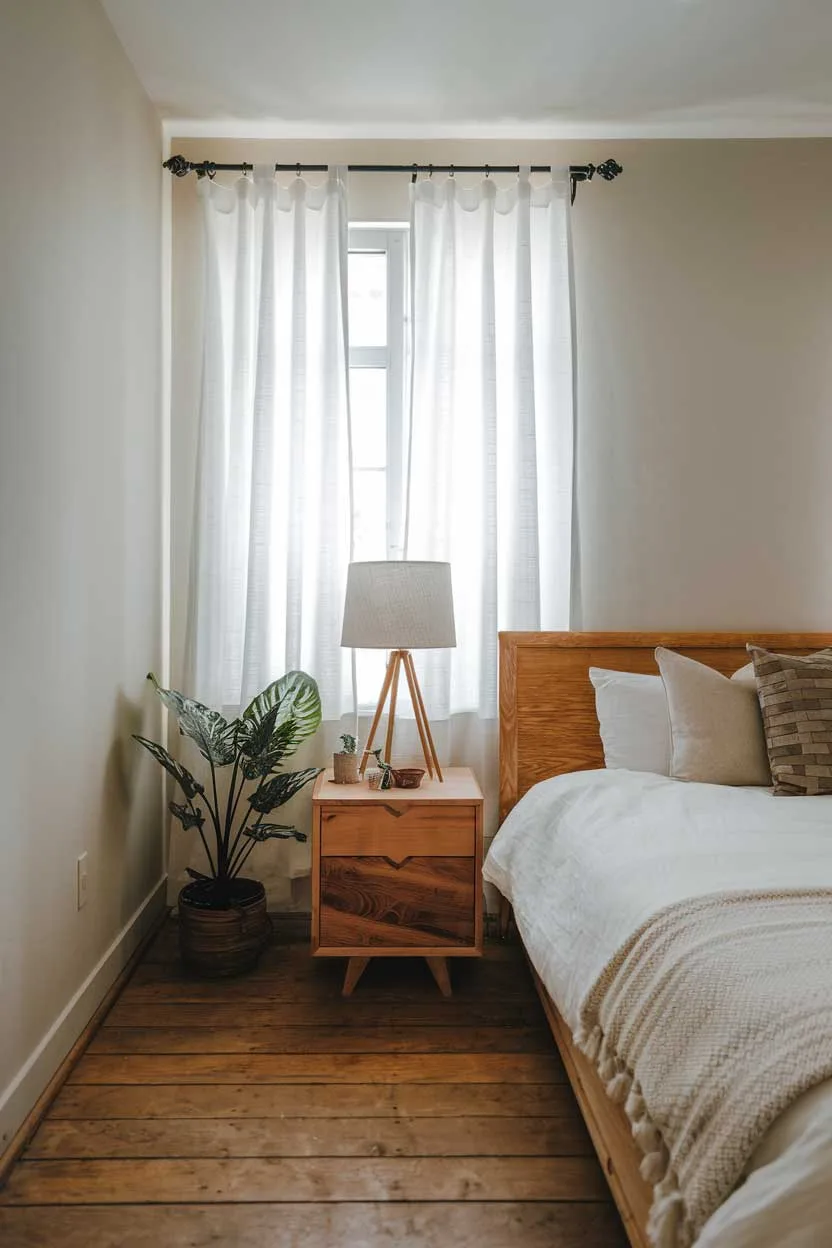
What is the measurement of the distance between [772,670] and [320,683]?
4.60 feet

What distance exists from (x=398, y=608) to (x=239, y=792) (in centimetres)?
75

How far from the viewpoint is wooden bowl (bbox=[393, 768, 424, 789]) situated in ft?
8.20

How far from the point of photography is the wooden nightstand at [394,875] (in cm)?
236

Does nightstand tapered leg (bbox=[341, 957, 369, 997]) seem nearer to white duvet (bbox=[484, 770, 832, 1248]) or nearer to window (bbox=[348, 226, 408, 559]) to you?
white duvet (bbox=[484, 770, 832, 1248])

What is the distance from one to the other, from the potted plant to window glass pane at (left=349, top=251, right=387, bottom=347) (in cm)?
125

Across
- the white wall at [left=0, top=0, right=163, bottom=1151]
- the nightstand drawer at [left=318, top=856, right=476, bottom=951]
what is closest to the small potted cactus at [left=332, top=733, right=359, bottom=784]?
the nightstand drawer at [left=318, top=856, right=476, bottom=951]

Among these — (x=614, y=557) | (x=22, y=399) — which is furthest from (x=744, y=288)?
(x=22, y=399)

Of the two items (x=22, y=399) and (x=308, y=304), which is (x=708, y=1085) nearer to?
(x=22, y=399)

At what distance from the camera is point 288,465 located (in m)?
2.85

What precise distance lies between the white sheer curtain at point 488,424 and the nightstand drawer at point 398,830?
488 mm

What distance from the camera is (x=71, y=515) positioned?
6.77 ft

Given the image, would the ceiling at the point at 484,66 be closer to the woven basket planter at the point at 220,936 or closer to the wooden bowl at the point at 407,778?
the wooden bowl at the point at 407,778

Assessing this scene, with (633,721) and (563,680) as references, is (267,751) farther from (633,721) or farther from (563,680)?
(633,721)

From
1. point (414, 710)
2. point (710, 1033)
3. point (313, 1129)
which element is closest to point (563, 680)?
point (414, 710)
